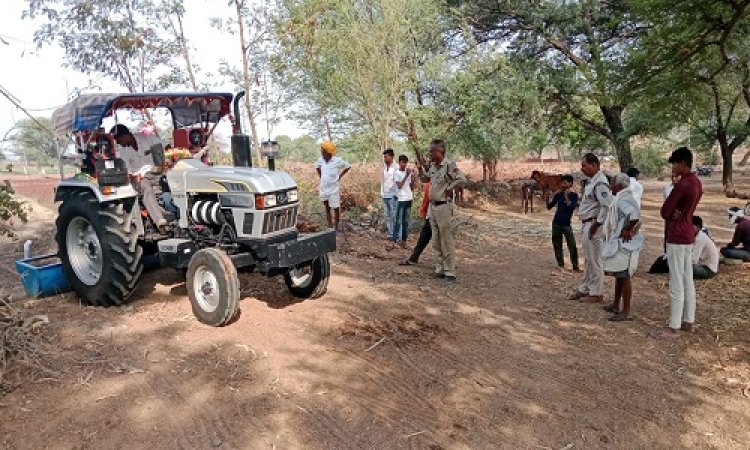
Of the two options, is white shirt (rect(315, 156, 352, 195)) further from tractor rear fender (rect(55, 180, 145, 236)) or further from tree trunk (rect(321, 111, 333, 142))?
tree trunk (rect(321, 111, 333, 142))

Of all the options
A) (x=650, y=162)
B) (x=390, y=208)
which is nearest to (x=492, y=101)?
(x=390, y=208)

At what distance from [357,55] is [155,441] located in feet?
30.5

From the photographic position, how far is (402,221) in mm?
8836

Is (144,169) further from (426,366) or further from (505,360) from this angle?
(505,360)

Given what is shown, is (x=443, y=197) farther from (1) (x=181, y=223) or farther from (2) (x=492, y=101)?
(2) (x=492, y=101)

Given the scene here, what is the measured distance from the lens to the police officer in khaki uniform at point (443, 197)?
6410mm

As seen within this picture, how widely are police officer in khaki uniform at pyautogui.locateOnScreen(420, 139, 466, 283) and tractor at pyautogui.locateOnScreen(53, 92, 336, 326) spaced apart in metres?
1.83

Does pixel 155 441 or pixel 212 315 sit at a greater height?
pixel 212 315

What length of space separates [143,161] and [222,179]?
150 cm

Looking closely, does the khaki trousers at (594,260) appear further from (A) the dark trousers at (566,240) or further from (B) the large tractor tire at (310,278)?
(B) the large tractor tire at (310,278)

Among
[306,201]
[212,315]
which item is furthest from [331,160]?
[212,315]

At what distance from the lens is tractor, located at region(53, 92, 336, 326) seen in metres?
4.68

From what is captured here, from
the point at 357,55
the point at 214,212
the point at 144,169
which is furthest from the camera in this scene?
the point at 357,55

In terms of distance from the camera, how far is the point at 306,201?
444 inches
